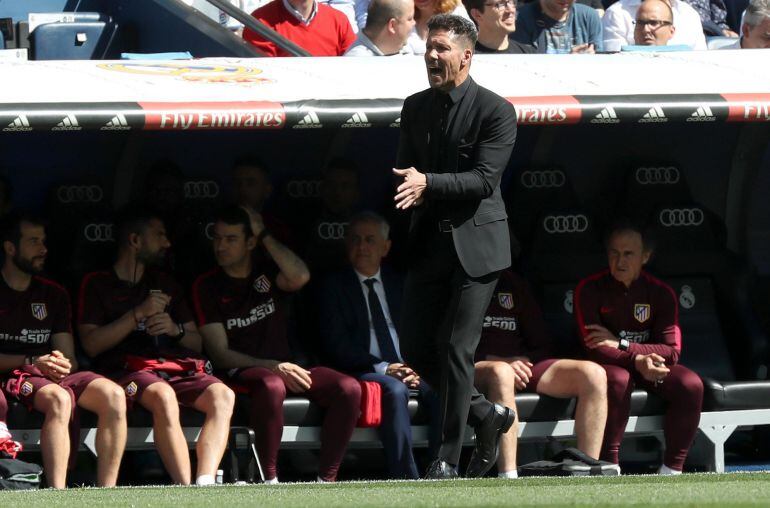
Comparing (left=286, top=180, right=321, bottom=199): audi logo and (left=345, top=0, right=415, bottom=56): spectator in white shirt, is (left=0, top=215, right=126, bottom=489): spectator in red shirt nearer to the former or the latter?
(left=286, top=180, right=321, bottom=199): audi logo

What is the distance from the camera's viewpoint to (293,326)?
29.0 feet

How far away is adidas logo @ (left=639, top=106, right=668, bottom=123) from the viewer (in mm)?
8242

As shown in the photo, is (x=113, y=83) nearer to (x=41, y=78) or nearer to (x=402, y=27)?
(x=41, y=78)

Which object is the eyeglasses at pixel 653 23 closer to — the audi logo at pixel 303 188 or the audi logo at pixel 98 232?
the audi logo at pixel 303 188

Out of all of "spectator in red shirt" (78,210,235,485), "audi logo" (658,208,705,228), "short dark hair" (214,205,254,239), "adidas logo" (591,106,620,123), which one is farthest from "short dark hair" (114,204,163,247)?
"audi logo" (658,208,705,228)

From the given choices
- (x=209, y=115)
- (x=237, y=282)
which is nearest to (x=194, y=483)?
(x=237, y=282)

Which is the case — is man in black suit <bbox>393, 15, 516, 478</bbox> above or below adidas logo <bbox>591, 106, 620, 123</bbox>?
below

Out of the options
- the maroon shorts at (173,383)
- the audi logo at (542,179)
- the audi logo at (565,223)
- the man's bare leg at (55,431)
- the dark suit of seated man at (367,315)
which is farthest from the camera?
the audi logo at (542,179)

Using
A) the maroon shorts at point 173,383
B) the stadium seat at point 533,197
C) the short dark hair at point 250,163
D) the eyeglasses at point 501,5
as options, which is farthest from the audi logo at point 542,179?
the maroon shorts at point 173,383

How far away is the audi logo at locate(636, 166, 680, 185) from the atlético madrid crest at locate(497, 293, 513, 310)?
3.88 feet

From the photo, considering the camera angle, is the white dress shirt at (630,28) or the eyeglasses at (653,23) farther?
the white dress shirt at (630,28)

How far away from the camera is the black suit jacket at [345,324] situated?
8.59 meters

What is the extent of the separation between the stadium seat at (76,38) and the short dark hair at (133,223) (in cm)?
138

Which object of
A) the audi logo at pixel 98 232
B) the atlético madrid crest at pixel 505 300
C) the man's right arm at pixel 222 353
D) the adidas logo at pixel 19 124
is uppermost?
the adidas logo at pixel 19 124
